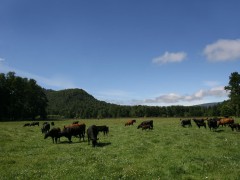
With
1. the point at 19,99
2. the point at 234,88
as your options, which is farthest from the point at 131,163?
the point at 19,99

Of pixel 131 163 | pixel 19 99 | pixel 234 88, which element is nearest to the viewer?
pixel 131 163

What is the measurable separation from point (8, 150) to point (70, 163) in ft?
30.2

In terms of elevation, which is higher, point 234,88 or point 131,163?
point 234,88

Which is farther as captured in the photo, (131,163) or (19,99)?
(19,99)

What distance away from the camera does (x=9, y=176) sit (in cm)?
1508

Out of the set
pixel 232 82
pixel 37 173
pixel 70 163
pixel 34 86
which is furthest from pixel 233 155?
pixel 34 86

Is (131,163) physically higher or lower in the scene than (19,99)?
lower

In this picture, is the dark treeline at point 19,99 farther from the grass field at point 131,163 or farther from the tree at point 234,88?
the grass field at point 131,163

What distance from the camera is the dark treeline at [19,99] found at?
11331 cm

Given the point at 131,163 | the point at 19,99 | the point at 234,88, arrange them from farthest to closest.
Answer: the point at 19,99 → the point at 234,88 → the point at 131,163

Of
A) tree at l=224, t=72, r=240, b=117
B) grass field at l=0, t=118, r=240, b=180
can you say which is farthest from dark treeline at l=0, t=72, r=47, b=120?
grass field at l=0, t=118, r=240, b=180

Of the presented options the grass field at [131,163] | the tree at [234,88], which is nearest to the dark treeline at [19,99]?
the tree at [234,88]

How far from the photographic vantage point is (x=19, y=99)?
12025 cm

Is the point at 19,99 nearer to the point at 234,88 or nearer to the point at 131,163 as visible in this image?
the point at 234,88
